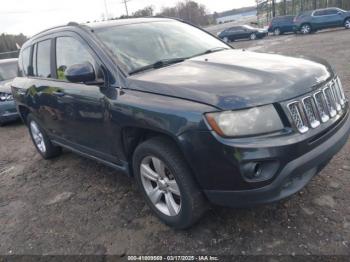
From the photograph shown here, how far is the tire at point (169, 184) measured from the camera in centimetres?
258

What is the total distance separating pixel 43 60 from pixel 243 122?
10.2ft

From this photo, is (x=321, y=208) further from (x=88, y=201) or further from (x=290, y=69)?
(x=88, y=201)

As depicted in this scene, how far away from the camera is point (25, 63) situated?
16.4 feet

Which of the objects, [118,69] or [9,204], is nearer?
[118,69]

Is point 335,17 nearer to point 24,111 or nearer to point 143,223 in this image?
point 24,111

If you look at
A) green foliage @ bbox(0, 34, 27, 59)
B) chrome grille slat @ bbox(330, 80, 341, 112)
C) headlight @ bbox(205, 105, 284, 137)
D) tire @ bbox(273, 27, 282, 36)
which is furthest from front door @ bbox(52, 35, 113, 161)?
green foliage @ bbox(0, 34, 27, 59)

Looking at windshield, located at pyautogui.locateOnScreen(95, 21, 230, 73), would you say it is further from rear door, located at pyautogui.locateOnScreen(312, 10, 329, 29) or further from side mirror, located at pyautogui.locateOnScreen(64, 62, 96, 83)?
rear door, located at pyautogui.locateOnScreen(312, 10, 329, 29)

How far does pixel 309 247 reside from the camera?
8.32 ft

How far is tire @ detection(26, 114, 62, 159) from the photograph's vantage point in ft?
16.1

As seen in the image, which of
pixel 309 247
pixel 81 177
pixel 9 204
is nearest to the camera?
pixel 309 247

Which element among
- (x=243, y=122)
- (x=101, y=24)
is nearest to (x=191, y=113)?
(x=243, y=122)

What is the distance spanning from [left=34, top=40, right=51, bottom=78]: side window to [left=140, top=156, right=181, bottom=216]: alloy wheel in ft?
6.70

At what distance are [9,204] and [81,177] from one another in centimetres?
88

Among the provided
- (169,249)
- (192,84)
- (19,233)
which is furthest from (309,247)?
(19,233)
